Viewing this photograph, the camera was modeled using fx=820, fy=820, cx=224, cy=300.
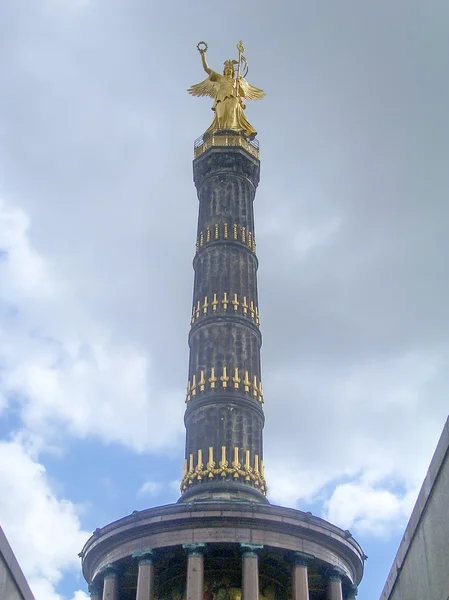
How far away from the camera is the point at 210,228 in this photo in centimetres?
3528

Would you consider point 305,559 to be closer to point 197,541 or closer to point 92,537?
point 197,541

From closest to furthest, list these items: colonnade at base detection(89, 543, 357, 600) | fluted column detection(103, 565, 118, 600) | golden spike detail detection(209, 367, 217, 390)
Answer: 1. colonnade at base detection(89, 543, 357, 600)
2. fluted column detection(103, 565, 118, 600)
3. golden spike detail detection(209, 367, 217, 390)

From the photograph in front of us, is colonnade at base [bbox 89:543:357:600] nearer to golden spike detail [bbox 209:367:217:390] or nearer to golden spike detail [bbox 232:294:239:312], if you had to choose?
golden spike detail [bbox 209:367:217:390]

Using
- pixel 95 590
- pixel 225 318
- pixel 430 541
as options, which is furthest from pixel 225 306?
pixel 430 541

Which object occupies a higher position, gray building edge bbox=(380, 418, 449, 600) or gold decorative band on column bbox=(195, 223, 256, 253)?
gold decorative band on column bbox=(195, 223, 256, 253)

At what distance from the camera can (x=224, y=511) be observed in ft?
84.6

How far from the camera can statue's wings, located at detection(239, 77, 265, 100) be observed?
4053cm

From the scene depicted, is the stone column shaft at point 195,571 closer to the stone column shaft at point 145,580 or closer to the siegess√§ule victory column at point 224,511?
the siegess√§ule victory column at point 224,511

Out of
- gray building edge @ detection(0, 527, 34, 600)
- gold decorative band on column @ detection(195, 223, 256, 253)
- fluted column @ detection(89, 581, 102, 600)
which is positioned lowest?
gray building edge @ detection(0, 527, 34, 600)

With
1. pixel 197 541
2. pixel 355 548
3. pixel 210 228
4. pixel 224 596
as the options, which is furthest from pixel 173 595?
pixel 210 228

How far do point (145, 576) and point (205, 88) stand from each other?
80.8ft

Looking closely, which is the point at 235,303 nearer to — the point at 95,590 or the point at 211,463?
the point at 211,463

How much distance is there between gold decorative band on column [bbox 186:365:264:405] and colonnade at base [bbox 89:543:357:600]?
641 centimetres

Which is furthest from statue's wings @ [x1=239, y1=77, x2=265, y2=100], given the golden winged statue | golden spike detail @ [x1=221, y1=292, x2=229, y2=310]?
golden spike detail @ [x1=221, y1=292, x2=229, y2=310]
